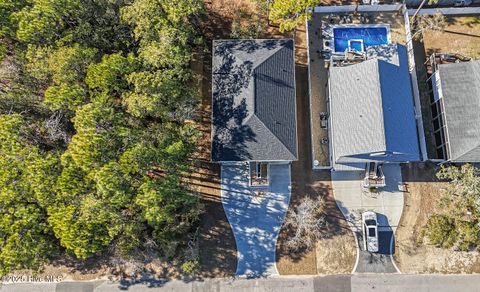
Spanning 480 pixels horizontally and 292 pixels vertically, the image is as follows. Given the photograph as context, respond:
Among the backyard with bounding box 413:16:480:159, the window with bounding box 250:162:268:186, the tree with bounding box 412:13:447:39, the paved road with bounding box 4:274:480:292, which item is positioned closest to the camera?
the paved road with bounding box 4:274:480:292

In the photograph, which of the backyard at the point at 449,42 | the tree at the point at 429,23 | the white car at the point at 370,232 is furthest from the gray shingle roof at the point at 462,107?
the white car at the point at 370,232

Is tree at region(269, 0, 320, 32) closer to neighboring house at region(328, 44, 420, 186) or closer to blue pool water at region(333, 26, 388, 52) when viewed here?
blue pool water at region(333, 26, 388, 52)

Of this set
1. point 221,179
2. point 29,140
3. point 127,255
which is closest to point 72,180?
point 29,140

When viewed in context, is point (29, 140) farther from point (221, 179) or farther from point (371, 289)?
point (371, 289)

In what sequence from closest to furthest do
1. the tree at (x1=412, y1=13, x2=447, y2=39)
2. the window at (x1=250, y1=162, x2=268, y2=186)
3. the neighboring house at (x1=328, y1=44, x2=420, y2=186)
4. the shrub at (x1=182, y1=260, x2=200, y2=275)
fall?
1. the shrub at (x1=182, y1=260, x2=200, y2=275)
2. the neighboring house at (x1=328, y1=44, x2=420, y2=186)
3. the window at (x1=250, y1=162, x2=268, y2=186)
4. the tree at (x1=412, y1=13, x2=447, y2=39)

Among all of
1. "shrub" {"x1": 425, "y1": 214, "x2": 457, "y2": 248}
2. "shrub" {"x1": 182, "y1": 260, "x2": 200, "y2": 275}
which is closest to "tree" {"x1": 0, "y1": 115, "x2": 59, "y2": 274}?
"shrub" {"x1": 182, "y1": 260, "x2": 200, "y2": 275}

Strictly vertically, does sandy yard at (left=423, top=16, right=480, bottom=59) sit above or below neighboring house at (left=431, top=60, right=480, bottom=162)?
above
